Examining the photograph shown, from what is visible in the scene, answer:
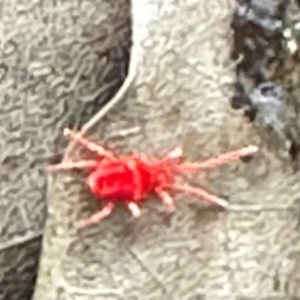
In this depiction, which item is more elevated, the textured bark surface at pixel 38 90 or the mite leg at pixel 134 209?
the textured bark surface at pixel 38 90

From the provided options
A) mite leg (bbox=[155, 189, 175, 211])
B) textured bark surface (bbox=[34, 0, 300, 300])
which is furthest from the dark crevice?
mite leg (bbox=[155, 189, 175, 211])

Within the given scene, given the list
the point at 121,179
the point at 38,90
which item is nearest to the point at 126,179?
the point at 121,179

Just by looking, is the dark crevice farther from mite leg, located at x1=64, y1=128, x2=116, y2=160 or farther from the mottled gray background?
mite leg, located at x1=64, y1=128, x2=116, y2=160

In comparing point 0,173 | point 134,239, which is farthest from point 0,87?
point 134,239

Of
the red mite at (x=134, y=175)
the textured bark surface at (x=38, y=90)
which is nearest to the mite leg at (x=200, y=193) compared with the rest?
the red mite at (x=134, y=175)

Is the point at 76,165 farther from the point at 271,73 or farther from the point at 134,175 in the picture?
the point at 271,73

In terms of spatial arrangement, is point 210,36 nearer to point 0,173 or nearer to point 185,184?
point 185,184

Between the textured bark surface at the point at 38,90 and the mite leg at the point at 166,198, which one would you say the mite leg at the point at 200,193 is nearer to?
the mite leg at the point at 166,198
